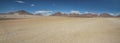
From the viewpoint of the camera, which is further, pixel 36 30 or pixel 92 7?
pixel 92 7

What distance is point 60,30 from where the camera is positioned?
1.91 meters

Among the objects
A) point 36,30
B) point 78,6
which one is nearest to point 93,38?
point 78,6

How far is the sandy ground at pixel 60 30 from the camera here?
1818 millimetres

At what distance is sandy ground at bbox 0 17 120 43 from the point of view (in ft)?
5.97

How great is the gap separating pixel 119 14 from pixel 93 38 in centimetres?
49

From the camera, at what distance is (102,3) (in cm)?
202

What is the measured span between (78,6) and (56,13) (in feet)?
1.00

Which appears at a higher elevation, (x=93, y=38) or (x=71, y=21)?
(x=71, y=21)

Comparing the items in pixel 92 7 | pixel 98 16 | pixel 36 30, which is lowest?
pixel 36 30

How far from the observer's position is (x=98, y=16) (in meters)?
2.01

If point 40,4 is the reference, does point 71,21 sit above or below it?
below

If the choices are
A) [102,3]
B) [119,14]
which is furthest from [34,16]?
[119,14]

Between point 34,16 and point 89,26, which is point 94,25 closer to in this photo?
point 89,26

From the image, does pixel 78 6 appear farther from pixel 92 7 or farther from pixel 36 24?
pixel 36 24
